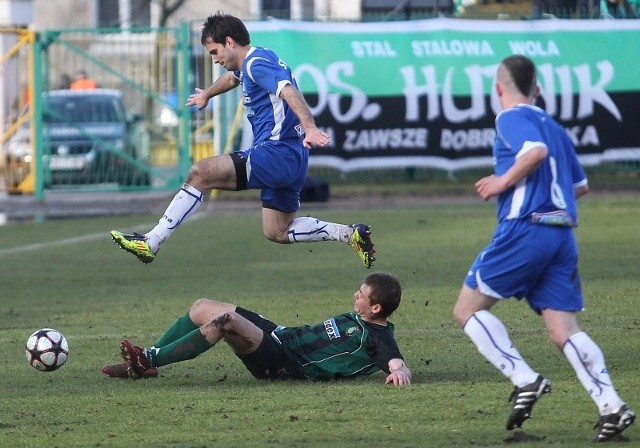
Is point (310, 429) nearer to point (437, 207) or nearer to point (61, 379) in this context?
point (61, 379)

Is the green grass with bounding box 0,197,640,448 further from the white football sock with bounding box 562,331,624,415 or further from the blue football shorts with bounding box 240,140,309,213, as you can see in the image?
the blue football shorts with bounding box 240,140,309,213

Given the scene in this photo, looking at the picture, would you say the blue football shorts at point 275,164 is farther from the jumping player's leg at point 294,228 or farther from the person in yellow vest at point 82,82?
the person in yellow vest at point 82,82

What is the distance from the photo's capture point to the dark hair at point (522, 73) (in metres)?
6.10

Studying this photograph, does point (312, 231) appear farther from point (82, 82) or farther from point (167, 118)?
point (82, 82)

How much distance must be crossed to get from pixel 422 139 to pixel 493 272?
16095mm

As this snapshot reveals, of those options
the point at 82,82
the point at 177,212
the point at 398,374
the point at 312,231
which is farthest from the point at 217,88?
the point at 82,82

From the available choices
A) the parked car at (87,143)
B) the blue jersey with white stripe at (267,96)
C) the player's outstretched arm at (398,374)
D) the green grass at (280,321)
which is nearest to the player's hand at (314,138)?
the blue jersey with white stripe at (267,96)

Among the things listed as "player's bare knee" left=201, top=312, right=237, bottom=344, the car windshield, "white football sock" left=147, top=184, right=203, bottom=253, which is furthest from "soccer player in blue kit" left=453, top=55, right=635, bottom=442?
the car windshield

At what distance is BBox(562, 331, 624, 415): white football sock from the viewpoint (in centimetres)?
587

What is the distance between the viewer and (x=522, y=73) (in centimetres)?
610

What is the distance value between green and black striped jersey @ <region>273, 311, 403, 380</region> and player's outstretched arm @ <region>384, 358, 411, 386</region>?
1.6 inches

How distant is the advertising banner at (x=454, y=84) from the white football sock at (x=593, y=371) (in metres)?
15.9

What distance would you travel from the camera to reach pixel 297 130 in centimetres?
955

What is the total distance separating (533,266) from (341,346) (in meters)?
1.78
